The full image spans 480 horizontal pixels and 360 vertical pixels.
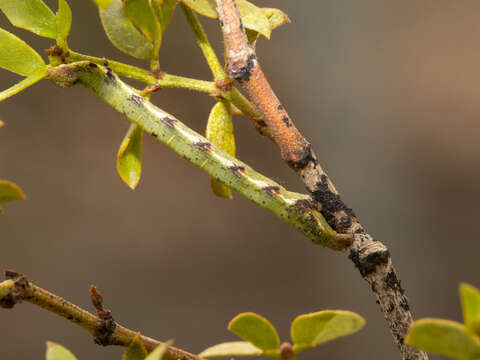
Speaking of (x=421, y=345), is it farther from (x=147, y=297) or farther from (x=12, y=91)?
(x=147, y=297)

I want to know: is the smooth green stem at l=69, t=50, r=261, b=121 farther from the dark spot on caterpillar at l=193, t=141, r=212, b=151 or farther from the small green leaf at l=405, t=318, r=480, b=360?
the small green leaf at l=405, t=318, r=480, b=360

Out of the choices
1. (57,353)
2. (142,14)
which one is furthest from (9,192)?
(142,14)

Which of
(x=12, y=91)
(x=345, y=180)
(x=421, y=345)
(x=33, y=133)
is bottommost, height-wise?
(x=421, y=345)

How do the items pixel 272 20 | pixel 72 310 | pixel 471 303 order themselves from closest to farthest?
pixel 471 303, pixel 72 310, pixel 272 20

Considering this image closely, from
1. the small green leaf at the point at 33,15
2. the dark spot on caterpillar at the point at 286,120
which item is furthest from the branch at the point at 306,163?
the small green leaf at the point at 33,15

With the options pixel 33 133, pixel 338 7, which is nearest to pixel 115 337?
pixel 33 133

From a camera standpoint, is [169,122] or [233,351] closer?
[233,351]

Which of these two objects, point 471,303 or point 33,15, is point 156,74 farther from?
point 471,303
